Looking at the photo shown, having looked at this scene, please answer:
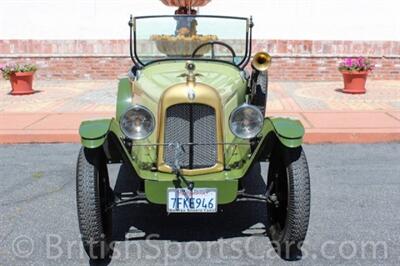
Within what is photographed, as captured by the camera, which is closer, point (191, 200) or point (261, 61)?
point (191, 200)

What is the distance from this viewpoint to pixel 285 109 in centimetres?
784

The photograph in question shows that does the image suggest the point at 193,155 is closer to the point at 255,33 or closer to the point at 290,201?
the point at 290,201

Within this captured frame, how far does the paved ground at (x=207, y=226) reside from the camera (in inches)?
132

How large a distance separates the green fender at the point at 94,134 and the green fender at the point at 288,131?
1.14 metres

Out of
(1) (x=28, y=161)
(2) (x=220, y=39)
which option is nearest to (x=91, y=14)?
(1) (x=28, y=161)

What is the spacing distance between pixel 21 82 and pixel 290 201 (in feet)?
24.5

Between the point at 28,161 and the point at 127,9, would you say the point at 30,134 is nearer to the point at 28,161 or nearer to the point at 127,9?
the point at 28,161

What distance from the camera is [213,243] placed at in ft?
11.6

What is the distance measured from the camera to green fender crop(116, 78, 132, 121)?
426cm

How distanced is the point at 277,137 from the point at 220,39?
5.11 feet

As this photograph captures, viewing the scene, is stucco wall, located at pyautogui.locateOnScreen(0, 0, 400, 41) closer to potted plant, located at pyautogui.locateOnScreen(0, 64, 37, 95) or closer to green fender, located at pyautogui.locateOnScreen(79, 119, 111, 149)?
potted plant, located at pyautogui.locateOnScreen(0, 64, 37, 95)

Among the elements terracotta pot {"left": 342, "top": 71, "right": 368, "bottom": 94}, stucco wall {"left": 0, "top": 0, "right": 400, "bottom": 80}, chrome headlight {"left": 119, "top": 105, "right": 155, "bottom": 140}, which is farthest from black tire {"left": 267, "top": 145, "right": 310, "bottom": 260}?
stucco wall {"left": 0, "top": 0, "right": 400, "bottom": 80}

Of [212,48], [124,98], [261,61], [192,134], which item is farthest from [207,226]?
[212,48]

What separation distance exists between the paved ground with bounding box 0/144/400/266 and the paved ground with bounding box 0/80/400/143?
3.85ft
